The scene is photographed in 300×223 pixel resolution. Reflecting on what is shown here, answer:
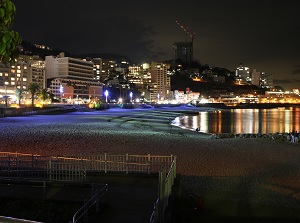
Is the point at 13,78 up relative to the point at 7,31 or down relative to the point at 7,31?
up

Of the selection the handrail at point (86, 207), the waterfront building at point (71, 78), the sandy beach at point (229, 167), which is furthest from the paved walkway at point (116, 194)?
the waterfront building at point (71, 78)

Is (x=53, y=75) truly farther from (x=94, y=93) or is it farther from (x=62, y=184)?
(x=62, y=184)

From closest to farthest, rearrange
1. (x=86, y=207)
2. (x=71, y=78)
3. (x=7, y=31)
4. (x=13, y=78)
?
(x=7, y=31), (x=86, y=207), (x=13, y=78), (x=71, y=78)

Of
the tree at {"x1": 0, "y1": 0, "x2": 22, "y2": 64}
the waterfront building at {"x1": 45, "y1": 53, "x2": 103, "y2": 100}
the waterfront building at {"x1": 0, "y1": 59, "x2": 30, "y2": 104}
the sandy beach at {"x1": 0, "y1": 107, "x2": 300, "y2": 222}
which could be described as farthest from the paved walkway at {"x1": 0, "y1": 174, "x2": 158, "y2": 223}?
the waterfront building at {"x1": 45, "y1": 53, "x2": 103, "y2": 100}

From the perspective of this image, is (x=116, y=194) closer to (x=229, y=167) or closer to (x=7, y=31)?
(x=7, y=31)

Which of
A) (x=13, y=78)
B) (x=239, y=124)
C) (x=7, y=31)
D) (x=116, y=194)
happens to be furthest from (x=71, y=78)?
(x=7, y=31)

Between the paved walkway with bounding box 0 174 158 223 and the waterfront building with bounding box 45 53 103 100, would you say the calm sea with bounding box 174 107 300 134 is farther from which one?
the waterfront building with bounding box 45 53 103 100

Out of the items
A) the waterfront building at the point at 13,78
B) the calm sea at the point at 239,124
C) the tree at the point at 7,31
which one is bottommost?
the calm sea at the point at 239,124

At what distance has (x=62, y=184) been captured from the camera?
11.7 m

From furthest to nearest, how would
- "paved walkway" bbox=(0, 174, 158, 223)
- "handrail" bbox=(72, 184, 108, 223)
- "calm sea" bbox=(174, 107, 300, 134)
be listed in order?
"calm sea" bbox=(174, 107, 300, 134) → "paved walkway" bbox=(0, 174, 158, 223) → "handrail" bbox=(72, 184, 108, 223)

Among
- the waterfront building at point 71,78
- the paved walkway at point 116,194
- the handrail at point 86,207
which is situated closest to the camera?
the handrail at point 86,207

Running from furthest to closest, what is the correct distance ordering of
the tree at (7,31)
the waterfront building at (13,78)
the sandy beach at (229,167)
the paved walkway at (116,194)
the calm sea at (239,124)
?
the waterfront building at (13,78)
the calm sea at (239,124)
the sandy beach at (229,167)
the paved walkway at (116,194)
the tree at (7,31)

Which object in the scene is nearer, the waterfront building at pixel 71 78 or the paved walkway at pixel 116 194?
the paved walkway at pixel 116 194

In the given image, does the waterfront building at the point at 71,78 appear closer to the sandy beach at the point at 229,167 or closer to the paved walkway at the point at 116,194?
the sandy beach at the point at 229,167
